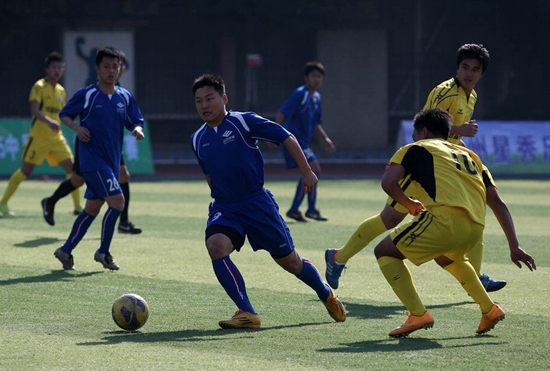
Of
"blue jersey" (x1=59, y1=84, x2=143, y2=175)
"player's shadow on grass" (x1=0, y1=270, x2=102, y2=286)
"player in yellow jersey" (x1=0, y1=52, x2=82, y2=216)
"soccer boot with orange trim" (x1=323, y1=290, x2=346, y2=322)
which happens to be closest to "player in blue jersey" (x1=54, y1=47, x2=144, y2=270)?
"blue jersey" (x1=59, y1=84, x2=143, y2=175)

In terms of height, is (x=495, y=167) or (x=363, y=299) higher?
(x=363, y=299)

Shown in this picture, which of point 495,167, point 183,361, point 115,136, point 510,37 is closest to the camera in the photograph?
point 183,361

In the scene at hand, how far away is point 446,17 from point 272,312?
2435 centimetres

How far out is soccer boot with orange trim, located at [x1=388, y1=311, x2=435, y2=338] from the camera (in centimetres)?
635

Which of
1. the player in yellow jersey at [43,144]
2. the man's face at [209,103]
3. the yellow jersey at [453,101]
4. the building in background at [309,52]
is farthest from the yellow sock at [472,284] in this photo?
the building in background at [309,52]

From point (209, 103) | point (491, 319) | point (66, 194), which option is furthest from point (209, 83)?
point (66, 194)

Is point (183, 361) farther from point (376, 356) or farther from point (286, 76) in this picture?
point (286, 76)

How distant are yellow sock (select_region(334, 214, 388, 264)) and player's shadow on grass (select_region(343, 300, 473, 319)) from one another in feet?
1.75

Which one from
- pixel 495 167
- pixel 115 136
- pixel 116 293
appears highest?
pixel 115 136

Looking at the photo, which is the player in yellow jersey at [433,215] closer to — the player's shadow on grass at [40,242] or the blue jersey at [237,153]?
the blue jersey at [237,153]

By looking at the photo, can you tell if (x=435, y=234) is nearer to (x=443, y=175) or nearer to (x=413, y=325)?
(x=443, y=175)

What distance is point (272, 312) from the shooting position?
290 inches

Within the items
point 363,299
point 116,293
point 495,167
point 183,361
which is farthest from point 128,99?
point 495,167

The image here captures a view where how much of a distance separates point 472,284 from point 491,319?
259 millimetres
